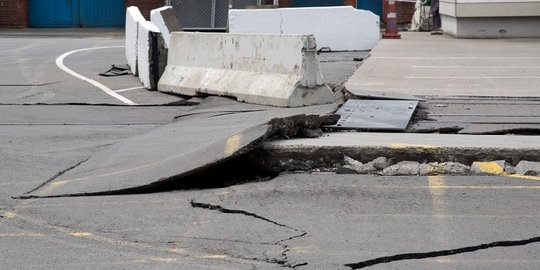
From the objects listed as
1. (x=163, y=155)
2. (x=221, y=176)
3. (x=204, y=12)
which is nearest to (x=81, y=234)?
(x=221, y=176)

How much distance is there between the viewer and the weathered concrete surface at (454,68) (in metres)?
12.8

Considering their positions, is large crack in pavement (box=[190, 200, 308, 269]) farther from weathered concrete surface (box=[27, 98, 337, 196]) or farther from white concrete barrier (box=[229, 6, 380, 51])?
white concrete barrier (box=[229, 6, 380, 51])

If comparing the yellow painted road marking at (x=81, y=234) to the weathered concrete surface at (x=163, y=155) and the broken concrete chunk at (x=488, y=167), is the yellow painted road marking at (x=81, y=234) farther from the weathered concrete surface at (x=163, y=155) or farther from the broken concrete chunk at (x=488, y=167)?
the broken concrete chunk at (x=488, y=167)

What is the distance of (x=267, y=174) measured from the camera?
7.94m

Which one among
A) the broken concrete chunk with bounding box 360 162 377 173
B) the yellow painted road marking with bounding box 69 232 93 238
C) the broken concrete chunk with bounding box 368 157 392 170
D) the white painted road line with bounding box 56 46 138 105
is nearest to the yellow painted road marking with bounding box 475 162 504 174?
the broken concrete chunk with bounding box 368 157 392 170

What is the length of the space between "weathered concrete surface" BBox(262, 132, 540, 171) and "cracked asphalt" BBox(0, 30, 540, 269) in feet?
0.56

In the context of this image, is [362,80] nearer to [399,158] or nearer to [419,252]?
[399,158]

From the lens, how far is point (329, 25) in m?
22.6

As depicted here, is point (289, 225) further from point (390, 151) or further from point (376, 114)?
point (376, 114)

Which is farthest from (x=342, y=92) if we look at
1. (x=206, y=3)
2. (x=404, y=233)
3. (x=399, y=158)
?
(x=206, y=3)

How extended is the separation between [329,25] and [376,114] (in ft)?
41.8

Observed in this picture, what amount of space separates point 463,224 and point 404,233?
0.47 metres

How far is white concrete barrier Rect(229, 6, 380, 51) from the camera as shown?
22500mm

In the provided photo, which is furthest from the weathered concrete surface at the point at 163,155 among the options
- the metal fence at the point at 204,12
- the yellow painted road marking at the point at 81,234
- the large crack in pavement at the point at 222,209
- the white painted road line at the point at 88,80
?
the metal fence at the point at 204,12
